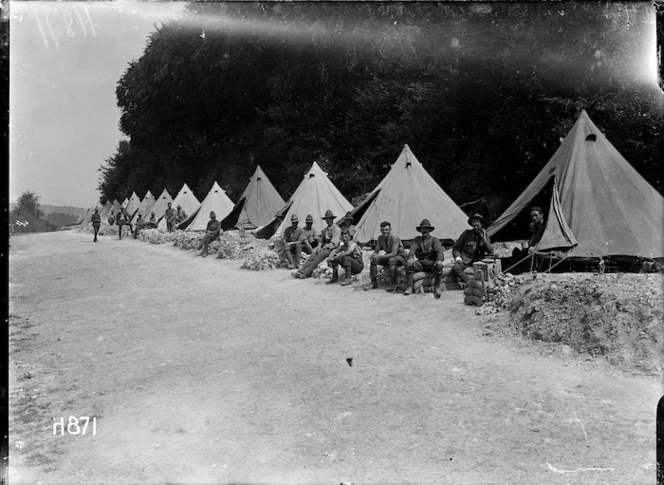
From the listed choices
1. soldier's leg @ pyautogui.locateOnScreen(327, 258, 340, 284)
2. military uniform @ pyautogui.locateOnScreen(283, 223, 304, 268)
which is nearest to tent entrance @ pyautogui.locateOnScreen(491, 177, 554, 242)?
soldier's leg @ pyautogui.locateOnScreen(327, 258, 340, 284)

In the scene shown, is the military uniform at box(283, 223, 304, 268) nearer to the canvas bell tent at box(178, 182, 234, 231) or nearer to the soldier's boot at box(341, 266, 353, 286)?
the soldier's boot at box(341, 266, 353, 286)

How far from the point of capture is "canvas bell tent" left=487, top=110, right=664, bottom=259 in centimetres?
983

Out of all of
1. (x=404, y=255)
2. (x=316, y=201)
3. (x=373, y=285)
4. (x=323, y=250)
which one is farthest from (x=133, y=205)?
(x=404, y=255)

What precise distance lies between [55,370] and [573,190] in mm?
9198

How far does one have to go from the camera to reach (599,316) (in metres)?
6.35

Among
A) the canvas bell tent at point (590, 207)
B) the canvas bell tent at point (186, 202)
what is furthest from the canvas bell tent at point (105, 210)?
the canvas bell tent at point (590, 207)

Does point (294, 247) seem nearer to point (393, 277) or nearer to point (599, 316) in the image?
point (393, 277)

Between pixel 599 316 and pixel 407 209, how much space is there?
28.0ft

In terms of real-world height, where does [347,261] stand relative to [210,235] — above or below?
below

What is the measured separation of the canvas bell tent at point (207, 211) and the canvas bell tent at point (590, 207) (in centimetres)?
1592

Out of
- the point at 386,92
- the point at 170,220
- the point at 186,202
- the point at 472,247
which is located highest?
the point at 386,92

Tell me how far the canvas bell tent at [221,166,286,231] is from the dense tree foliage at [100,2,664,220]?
178 inches

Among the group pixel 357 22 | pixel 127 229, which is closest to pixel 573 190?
pixel 357 22

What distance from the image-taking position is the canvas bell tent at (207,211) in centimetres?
2494
